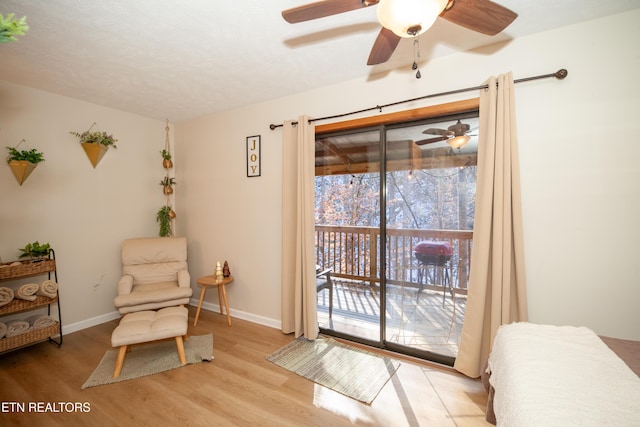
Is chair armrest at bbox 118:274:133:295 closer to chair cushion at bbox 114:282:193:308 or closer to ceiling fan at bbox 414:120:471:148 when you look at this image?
chair cushion at bbox 114:282:193:308

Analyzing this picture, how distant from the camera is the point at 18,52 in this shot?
83.7 inches

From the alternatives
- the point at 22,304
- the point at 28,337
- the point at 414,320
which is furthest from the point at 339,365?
the point at 22,304

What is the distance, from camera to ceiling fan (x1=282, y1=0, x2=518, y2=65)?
1.05 metres

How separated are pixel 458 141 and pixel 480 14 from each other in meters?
1.14

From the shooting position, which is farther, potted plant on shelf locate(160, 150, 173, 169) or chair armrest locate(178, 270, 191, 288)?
potted plant on shelf locate(160, 150, 173, 169)

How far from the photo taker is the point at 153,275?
10.4 feet

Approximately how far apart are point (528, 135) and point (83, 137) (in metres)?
4.46

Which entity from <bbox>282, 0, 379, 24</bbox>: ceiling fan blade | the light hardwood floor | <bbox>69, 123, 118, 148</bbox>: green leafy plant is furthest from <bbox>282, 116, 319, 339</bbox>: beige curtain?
<bbox>69, 123, 118, 148</bbox>: green leafy plant

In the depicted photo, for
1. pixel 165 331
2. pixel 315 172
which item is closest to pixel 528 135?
pixel 315 172

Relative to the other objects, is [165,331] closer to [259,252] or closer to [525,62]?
[259,252]

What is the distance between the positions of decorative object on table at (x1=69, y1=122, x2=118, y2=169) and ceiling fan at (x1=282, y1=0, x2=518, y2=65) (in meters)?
2.99

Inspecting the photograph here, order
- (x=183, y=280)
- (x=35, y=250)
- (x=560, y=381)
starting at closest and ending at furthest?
(x=560, y=381) → (x=35, y=250) → (x=183, y=280)

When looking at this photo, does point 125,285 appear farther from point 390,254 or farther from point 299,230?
point 390,254

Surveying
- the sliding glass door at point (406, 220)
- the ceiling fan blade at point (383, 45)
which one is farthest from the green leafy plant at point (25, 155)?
the ceiling fan blade at point (383, 45)
